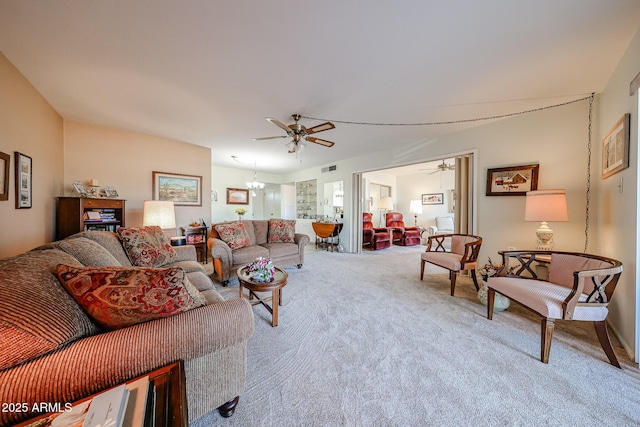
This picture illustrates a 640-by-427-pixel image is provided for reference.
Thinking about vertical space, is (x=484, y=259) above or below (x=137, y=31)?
below

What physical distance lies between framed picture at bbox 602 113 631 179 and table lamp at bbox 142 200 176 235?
494cm

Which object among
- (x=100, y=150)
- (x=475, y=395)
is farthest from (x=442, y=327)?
(x=100, y=150)

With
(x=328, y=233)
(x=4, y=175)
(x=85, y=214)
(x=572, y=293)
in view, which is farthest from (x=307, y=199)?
(x=572, y=293)

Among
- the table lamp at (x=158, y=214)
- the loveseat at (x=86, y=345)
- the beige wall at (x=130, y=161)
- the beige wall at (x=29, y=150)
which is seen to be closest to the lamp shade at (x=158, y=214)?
the table lamp at (x=158, y=214)

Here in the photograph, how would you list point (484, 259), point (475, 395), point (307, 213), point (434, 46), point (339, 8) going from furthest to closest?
point (307, 213)
point (484, 259)
point (434, 46)
point (339, 8)
point (475, 395)

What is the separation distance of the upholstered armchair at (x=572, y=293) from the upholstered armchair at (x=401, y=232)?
14.6 feet

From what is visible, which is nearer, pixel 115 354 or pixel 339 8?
pixel 115 354

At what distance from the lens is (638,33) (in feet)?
5.00

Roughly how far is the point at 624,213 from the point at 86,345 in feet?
11.3

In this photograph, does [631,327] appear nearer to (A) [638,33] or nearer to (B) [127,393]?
(A) [638,33]

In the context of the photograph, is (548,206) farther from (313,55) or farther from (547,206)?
(313,55)

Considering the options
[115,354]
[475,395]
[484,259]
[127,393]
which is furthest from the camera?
[484,259]

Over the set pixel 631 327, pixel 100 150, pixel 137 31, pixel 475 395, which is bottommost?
pixel 475 395

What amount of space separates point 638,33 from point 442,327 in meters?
2.62
